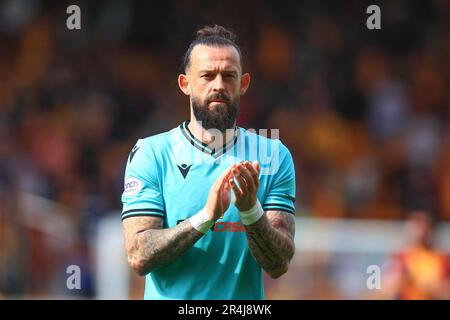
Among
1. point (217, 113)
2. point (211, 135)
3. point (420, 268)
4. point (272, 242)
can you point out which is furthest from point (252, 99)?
point (272, 242)

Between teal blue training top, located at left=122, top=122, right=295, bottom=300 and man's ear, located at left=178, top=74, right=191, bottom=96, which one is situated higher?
man's ear, located at left=178, top=74, right=191, bottom=96

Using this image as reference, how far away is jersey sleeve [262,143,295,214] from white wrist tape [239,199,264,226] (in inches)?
12.7

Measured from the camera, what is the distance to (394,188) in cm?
1289

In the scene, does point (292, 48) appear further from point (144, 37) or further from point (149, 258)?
point (149, 258)

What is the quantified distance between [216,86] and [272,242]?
2.60ft

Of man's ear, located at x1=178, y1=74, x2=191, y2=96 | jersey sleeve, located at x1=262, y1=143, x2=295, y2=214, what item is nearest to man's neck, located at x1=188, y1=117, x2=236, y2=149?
man's ear, located at x1=178, y1=74, x2=191, y2=96

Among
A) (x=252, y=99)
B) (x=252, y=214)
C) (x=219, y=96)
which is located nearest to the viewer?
(x=252, y=214)

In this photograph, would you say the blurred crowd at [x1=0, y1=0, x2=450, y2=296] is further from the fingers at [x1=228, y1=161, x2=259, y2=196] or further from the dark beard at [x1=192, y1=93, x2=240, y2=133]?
the fingers at [x1=228, y1=161, x2=259, y2=196]

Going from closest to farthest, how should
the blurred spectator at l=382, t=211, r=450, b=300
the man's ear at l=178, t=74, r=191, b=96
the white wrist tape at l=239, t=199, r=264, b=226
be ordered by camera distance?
the white wrist tape at l=239, t=199, r=264, b=226, the man's ear at l=178, t=74, r=191, b=96, the blurred spectator at l=382, t=211, r=450, b=300

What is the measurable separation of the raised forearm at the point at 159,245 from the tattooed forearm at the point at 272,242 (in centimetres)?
26

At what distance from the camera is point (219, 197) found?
14.5 feet

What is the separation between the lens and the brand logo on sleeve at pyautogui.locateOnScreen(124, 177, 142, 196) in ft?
15.7

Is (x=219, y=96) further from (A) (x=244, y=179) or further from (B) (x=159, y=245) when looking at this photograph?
(B) (x=159, y=245)
